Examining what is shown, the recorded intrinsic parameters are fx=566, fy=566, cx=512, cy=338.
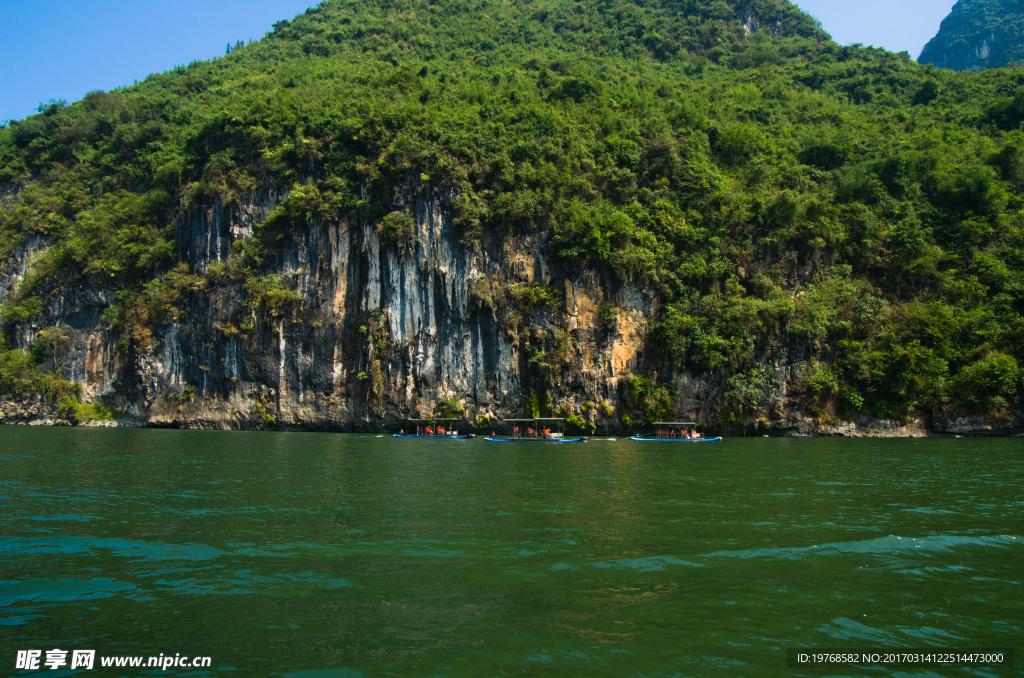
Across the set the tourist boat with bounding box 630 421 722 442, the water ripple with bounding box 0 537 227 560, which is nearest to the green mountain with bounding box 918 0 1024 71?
the tourist boat with bounding box 630 421 722 442

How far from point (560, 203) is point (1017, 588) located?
3509cm

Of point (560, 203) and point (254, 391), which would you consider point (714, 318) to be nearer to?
point (560, 203)

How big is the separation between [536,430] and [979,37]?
10262 centimetres

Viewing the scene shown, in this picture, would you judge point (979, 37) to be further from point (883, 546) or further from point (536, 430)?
point (883, 546)

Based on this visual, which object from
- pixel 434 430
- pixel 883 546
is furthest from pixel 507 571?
pixel 434 430

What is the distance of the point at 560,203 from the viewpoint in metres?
39.9

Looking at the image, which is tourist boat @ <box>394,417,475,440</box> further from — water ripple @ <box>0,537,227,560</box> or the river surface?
water ripple @ <box>0,537,227,560</box>

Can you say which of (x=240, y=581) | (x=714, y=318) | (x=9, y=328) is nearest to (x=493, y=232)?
(x=714, y=318)

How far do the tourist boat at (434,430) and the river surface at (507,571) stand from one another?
60.8ft

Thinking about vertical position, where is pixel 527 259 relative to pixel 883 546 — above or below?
above

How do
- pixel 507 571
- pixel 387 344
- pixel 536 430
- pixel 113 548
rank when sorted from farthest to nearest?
pixel 387 344, pixel 536 430, pixel 113 548, pixel 507 571

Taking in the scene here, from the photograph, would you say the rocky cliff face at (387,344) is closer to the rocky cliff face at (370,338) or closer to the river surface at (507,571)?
the rocky cliff face at (370,338)

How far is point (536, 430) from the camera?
37.0 meters

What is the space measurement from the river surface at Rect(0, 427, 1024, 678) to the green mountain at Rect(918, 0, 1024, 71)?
334ft
